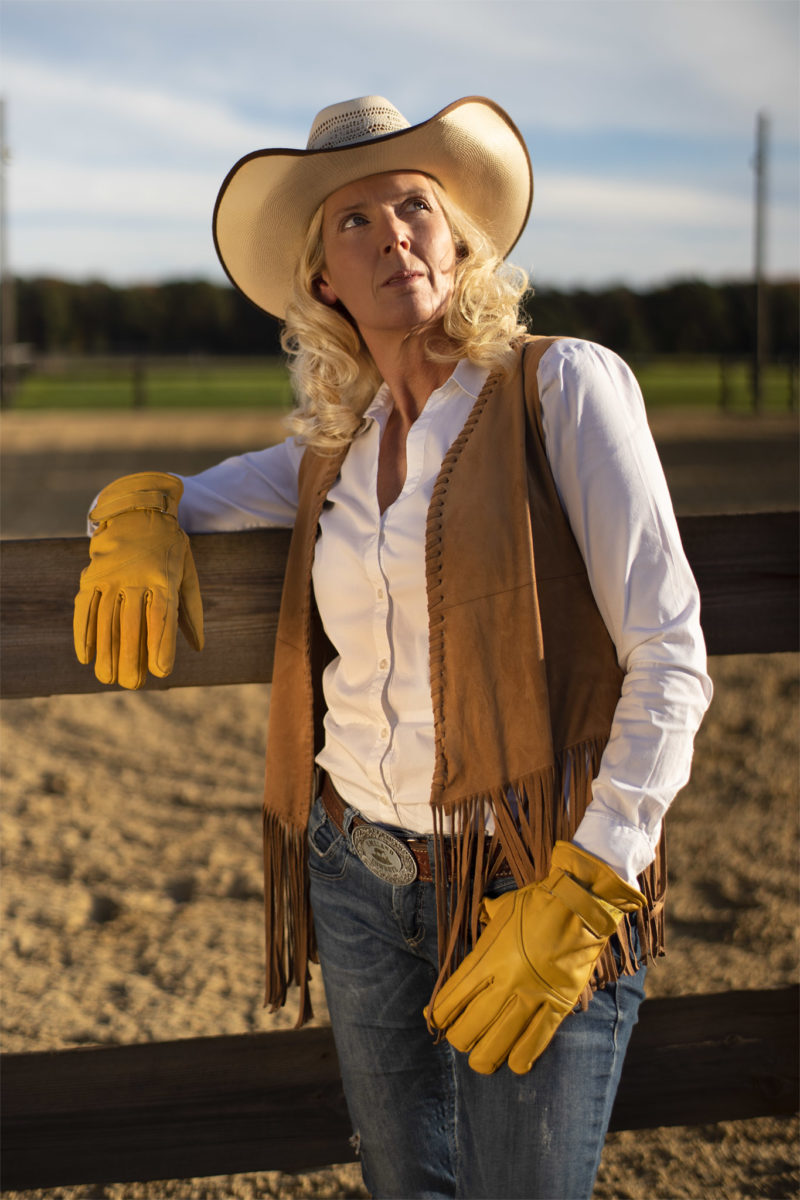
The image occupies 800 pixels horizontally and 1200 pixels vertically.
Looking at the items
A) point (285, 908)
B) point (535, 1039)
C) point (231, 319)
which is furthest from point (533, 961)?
point (231, 319)

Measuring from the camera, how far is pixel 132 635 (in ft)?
4.38

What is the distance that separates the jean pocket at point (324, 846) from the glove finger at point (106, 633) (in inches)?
13.0

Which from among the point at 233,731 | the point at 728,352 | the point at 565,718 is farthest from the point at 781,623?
the point at 728,352

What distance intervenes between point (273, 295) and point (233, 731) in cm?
302

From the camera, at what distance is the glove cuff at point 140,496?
4.66ft

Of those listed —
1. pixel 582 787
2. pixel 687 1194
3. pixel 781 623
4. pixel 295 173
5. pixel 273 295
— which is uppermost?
pixel 295 173

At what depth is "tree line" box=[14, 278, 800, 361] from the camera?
21328mm

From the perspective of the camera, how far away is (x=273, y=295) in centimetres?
170

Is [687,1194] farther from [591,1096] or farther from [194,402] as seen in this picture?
[194,402]

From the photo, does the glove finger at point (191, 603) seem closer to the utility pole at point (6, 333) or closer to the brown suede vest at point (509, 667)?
the brown suede vest at point (509, 667)

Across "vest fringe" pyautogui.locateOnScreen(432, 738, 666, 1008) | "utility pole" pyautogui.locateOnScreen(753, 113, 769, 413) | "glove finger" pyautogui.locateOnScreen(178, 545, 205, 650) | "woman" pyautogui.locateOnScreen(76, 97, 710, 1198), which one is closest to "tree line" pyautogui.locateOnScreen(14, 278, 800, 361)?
"utility pole" pyautogui.locateOnScreen(753, 113, 769, 413)

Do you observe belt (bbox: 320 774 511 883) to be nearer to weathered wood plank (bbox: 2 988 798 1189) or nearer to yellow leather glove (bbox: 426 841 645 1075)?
yellow leather glove (bbox: 426 841 645 1075)

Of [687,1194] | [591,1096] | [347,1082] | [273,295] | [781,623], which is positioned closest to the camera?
[591,1096]

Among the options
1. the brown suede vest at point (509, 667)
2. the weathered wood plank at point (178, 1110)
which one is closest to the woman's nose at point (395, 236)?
the brown suede vest at point (509, 667)
